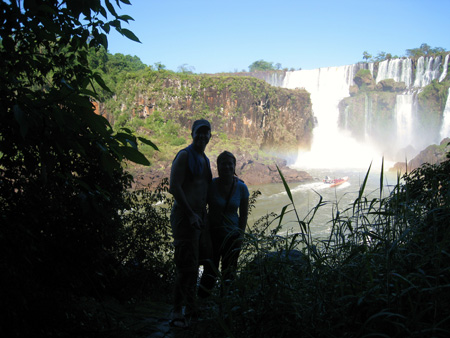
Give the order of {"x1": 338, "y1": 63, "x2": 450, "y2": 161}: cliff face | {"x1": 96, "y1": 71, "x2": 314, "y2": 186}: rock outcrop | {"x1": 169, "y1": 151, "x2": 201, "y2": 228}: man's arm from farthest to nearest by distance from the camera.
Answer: {"x1": 96, "y1": 71, "x2": 314, "y2": 186}: rock outcrop < {"x1": 338, "y1": 63, "x2": 450, "y2": 161}: cliff face < {"x1": 169, "y1": 151, "x2": 201, "y2": 228}: man's arm

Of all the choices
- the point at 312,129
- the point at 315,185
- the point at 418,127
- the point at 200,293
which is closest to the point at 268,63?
the point at 312,129

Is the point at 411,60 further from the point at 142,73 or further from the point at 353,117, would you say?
the point at 142,73

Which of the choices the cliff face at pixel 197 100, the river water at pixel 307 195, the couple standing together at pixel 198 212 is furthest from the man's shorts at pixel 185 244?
the cliff face at pixel 197 100

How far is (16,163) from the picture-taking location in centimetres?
161

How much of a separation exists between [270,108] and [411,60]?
16.3m

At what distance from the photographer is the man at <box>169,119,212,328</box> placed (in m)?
2.71

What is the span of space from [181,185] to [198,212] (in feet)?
0.82

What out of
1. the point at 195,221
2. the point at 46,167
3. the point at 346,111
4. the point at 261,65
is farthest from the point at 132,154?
the point at 261,65

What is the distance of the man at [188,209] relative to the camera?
2715 mm

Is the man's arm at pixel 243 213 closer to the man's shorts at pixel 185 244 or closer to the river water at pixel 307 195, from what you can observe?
the man's shorts at pixel 185 244

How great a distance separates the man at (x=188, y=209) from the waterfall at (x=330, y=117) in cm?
4447

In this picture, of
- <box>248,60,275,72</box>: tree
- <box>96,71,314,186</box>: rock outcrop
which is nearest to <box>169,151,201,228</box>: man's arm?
<box>96,71,314,186</box>: rock outcrop

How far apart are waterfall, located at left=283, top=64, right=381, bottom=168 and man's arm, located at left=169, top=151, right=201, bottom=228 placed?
146 feet

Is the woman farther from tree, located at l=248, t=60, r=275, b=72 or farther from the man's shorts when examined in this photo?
tree, located at l=248, t=60, r=275, b=72
